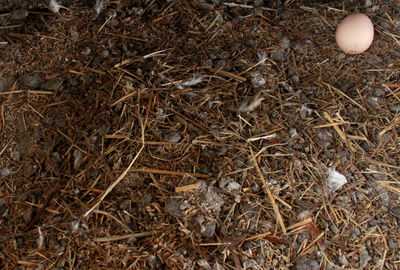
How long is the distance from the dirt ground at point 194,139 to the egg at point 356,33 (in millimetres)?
118

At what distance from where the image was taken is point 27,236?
67.9 inches

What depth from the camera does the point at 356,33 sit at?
2.09 meters

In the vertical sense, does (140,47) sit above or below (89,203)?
above

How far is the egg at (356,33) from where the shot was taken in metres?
2.08

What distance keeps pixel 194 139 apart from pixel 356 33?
3.23ft

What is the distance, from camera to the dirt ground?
1691 mm

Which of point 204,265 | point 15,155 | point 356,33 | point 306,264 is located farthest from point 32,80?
point 356,33

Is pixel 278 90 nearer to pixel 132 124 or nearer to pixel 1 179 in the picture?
pixel 132 124

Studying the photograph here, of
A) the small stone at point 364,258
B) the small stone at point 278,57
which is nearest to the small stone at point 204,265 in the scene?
the small stone at point 364,258

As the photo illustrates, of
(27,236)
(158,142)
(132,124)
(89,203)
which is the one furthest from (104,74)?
(27,236)

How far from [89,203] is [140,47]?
2.76 ft

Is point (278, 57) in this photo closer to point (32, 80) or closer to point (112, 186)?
point (112, 186)

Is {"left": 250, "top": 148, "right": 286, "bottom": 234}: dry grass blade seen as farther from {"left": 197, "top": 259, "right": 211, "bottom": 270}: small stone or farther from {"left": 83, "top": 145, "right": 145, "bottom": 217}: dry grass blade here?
{"left": 83, "top": 145, "right": 145, "bottom": 217}: dry grass blade

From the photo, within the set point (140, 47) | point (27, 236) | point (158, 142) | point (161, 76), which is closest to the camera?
point (27, 236)
